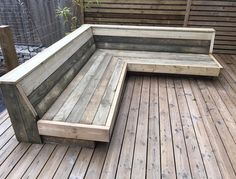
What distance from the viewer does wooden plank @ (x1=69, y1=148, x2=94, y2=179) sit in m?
1.64

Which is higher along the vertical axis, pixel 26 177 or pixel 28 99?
pixel 28 99

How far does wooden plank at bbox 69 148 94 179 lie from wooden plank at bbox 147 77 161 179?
1.61 feet

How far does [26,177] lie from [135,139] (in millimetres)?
947

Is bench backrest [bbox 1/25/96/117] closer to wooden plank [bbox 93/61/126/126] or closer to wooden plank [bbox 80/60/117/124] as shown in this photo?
wooden plank [bbox 80/60/117/124]

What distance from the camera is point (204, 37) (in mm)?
3273

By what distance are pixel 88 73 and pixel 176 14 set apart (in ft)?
8.19

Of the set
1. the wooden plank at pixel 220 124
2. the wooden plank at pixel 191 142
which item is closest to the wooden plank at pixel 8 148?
the wooden plank at pixel 191 142

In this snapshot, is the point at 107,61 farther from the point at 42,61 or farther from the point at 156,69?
the point at 42,61

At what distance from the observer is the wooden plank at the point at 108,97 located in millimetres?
1854

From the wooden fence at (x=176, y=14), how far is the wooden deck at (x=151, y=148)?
2076 mm

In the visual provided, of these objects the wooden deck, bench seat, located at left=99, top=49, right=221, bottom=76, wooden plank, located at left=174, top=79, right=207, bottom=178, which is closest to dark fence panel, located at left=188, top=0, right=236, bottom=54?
bench seat, located at left=99, top=49, right=221, bottom=76

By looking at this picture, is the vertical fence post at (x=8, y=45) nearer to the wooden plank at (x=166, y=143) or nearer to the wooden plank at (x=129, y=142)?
the wooden plank at (x=129, y=142)

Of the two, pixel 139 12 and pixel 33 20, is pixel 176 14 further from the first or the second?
pixel 33 20

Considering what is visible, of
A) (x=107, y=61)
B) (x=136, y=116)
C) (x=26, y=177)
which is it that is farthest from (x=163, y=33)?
(x=26, y=177)
